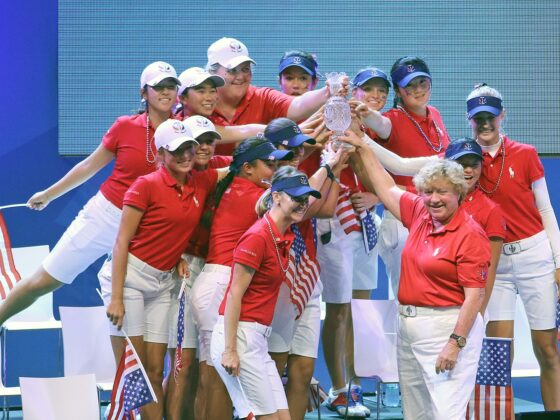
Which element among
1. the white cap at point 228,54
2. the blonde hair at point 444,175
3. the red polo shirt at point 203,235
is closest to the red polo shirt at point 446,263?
the blonde hair at point 444,175

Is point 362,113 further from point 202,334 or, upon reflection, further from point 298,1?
point 298,1

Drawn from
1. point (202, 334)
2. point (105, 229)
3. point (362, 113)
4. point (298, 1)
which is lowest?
point (202, 334)

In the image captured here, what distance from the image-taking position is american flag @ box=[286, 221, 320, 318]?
5209 millimetres

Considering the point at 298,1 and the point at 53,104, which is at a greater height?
the point at 298,1

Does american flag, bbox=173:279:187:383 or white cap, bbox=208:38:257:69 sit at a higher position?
white cap, bbox=208:38:257:69

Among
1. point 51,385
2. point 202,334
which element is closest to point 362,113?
point 202,334

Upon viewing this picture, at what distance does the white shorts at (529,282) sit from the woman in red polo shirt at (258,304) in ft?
4.95

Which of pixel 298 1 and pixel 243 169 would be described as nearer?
pixel 243 169

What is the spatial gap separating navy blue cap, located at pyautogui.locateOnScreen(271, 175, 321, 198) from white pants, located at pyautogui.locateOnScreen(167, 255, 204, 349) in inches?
33.4

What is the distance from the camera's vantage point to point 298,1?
25.0 ft

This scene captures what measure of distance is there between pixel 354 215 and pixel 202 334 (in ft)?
4.35

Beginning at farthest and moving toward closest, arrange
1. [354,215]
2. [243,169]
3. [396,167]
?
[354,215], [396,167], [243,169]

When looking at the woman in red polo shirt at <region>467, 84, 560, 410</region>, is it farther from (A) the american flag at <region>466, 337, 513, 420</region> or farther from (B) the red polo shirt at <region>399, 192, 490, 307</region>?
(B) the red polo shirt at <region>399, 192, 490, 307</region>

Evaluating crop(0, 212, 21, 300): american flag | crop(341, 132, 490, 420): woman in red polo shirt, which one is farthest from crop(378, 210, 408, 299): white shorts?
crop(0, 212, 21, 300): american flag
